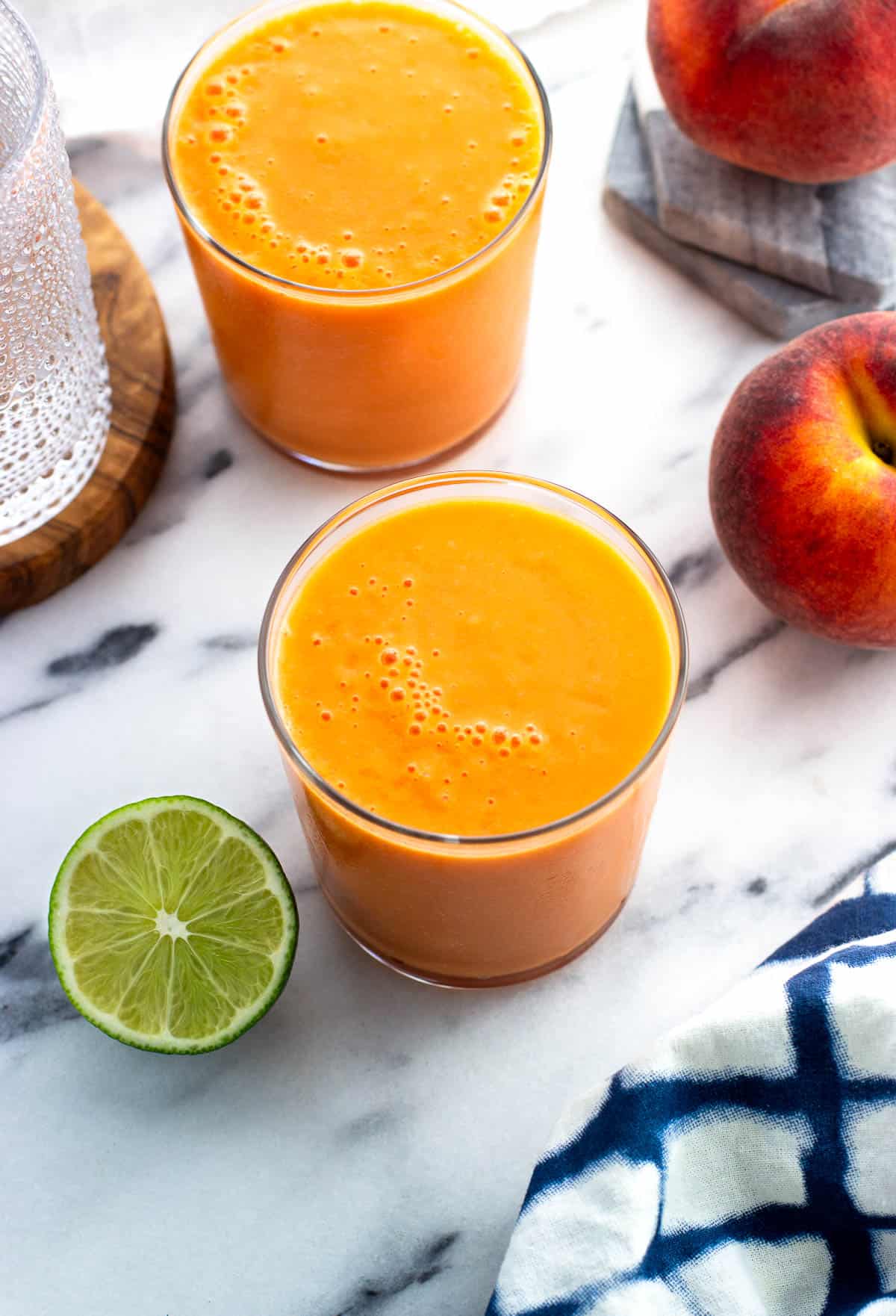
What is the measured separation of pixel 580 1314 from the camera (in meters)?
0.98

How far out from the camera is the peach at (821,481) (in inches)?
46.6

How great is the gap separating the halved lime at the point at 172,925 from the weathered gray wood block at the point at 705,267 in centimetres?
72

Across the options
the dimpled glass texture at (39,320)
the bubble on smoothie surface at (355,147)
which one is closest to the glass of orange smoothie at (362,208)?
the bubble on smoothie surface at (355,147)

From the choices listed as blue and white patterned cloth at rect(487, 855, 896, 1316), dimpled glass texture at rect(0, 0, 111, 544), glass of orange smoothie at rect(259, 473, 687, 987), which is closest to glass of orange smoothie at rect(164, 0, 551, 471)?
dimpled glass texture at rect(0, 0, 111, 544)

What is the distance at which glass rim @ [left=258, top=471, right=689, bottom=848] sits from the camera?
0.95 m

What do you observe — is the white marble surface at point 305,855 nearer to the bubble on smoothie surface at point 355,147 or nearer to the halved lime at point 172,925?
the halved lime at point 172,925

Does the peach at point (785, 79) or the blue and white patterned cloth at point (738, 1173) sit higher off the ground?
the peach at point (785, 79)

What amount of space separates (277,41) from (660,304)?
0.43 meters

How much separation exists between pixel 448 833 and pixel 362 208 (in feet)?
1.83

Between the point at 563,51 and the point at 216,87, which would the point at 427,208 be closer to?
the point at 216,87

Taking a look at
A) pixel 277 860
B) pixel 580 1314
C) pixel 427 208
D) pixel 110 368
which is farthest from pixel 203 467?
pixel 580 1314

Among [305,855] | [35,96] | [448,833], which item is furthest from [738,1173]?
[35,96]

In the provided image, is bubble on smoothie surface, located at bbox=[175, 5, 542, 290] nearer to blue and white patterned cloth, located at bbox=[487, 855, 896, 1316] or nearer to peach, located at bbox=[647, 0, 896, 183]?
peach, located at bbox=[647, 0, 896, 183]

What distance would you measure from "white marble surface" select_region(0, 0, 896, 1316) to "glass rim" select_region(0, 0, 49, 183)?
1.19 feet
